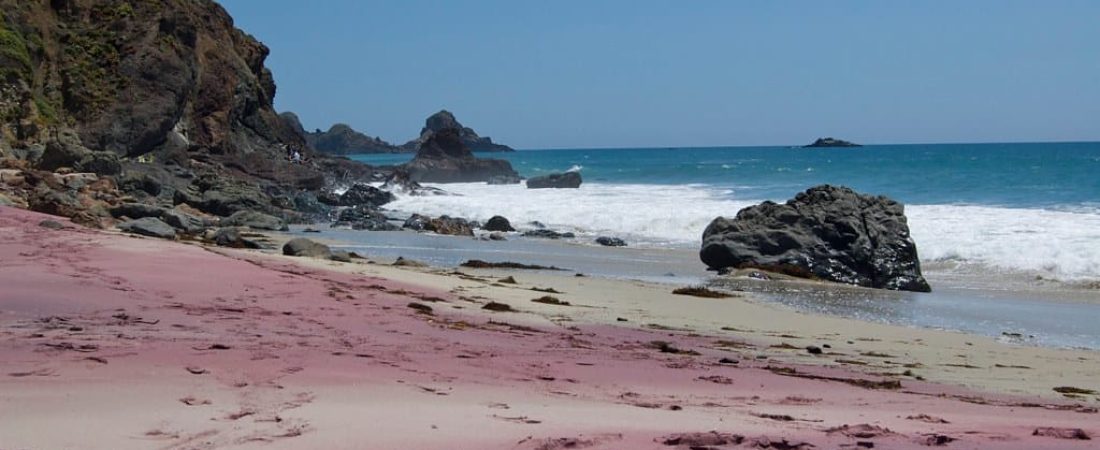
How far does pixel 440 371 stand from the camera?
6.61m

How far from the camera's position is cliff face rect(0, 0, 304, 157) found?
101 feet

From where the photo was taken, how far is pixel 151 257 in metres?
11.3

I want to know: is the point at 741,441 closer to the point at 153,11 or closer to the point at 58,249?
the point at 58,249

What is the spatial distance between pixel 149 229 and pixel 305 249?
120 inches

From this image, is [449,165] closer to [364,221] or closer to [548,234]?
[364,221]

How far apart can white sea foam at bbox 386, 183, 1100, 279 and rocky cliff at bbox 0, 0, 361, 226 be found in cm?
760

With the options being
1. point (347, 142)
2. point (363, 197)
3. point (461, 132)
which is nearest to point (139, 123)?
point (363, 197)

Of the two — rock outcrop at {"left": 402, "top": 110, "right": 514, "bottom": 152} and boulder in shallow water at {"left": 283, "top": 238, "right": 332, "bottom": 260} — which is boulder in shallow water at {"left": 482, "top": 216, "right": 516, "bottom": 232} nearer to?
boulder in shallow water at {"left": 283, "top": 238, "right": 332, "bottom": 260}

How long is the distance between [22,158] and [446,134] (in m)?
46.3

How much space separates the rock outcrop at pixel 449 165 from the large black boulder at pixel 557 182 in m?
11.3

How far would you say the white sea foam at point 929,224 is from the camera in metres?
19.8

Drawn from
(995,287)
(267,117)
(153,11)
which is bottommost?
(995,287)

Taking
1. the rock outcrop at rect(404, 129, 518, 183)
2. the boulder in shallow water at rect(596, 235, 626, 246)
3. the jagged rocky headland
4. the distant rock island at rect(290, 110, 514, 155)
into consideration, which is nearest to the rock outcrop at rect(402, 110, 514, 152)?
the distant rock island at rect(290, 110, 514, 155)

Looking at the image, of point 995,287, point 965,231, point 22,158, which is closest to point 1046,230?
point 965,231
